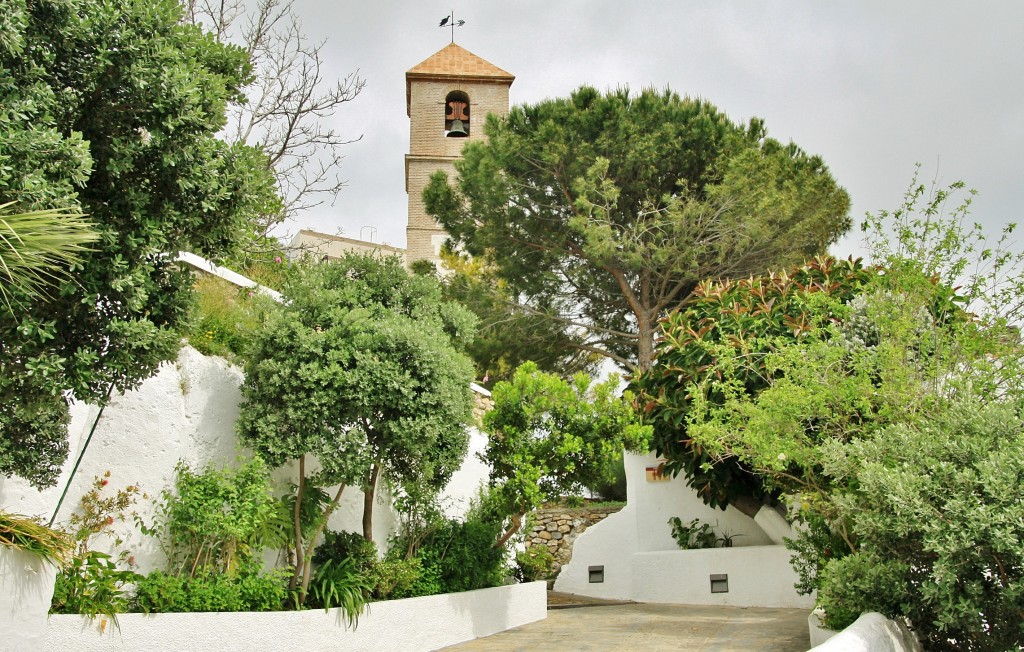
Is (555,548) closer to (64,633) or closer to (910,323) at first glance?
(910,323)

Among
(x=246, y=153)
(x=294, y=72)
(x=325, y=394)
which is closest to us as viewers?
(x=246, y=153)

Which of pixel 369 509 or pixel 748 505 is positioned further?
pixel 748 505

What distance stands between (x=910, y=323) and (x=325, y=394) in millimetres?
5619

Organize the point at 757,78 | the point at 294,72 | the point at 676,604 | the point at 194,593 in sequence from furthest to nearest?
1. the point at 294,72
2. the point at 676,604
3. the point at 757,78
4. the point at 194,593

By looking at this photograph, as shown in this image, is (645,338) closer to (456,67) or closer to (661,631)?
(661,631)

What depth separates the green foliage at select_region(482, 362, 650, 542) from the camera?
10242 millimetres

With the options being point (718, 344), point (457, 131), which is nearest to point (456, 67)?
point (457, 131)

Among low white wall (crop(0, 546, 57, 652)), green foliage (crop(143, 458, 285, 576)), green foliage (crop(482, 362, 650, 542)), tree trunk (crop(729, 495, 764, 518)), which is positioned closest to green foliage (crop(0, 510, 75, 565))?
low white wall (crop(0, 546, 57, 652))

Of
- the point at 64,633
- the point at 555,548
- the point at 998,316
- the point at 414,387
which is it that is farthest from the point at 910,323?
the point at 555,548

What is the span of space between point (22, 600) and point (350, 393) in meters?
3.12

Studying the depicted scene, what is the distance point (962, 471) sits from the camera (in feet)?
20.8

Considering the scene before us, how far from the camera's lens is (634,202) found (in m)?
17.3

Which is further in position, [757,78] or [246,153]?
[757,78]

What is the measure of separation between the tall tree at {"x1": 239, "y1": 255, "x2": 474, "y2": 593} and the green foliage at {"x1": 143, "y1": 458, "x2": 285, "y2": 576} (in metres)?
0.42
